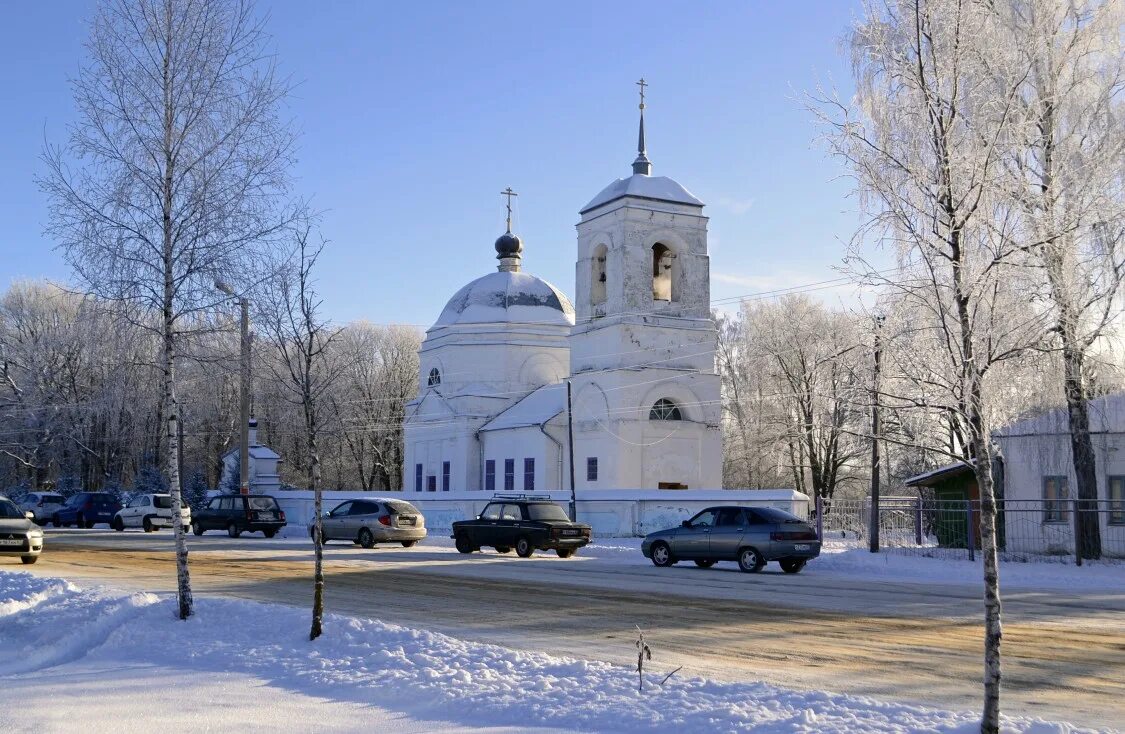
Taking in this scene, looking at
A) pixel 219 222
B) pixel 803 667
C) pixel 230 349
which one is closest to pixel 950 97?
pixel 803 667

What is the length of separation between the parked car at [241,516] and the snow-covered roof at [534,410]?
48.9ft

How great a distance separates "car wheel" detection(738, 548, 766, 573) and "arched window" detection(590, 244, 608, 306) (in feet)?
82.3

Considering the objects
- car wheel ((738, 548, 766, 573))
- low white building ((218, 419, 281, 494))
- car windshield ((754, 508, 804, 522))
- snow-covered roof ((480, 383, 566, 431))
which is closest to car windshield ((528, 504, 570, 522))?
car wheel ((738, 548, 766, 573))

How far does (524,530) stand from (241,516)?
47.6ft

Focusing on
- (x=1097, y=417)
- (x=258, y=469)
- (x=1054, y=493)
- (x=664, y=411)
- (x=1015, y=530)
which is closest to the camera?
(x=1097, y=417)

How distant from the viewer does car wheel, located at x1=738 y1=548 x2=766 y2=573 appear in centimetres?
2389

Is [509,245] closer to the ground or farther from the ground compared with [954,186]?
farther from the ground

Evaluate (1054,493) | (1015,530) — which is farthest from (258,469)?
(1054,493)

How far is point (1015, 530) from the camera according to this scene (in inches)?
1160

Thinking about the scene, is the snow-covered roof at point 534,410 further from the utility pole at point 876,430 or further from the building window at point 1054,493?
the building window at point 1054,493

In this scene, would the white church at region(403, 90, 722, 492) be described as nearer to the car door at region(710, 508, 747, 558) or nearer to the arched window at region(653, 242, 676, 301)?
the arched window at region(653, 242, 676, 301)

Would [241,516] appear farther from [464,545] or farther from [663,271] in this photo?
[663,271]

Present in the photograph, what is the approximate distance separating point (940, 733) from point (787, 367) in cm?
5754

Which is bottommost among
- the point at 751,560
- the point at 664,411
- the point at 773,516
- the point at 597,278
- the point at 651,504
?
the point at 751,560
